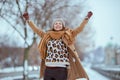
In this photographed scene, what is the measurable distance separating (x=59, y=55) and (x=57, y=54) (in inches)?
1.5

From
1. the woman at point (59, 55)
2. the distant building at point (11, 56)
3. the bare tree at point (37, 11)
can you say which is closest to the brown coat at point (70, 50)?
the woman at point (59, 55)

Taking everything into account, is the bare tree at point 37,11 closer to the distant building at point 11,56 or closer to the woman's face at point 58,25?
the woman's face at point 58,25

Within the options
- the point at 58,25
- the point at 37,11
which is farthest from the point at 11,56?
the point at 58,25

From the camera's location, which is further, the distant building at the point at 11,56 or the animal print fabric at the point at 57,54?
the distant building at the point at 11,56

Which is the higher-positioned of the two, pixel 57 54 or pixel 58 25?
pixel 58 25

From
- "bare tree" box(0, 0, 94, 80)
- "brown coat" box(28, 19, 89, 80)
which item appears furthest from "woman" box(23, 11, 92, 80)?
"bare tree" box(0, 0, 94, 80)

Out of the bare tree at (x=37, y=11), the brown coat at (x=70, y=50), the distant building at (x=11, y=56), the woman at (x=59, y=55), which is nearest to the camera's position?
the woman at (x=59, y=55)

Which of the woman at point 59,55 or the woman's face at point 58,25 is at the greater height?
the woman's face at point 58,25

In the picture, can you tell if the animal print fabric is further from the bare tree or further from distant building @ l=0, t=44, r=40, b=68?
distant building @ l=0, t=44, r=40, b=68

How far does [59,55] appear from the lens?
568 centimetres

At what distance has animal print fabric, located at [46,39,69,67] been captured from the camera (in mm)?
5652

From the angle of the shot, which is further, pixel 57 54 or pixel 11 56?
pixel 11 56

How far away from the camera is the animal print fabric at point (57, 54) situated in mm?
5652

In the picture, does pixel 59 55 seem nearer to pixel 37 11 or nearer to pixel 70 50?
pixel 70 50
